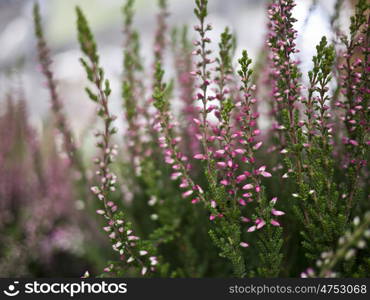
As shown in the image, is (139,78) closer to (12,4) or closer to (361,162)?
(361,162)

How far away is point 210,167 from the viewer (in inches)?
53.4

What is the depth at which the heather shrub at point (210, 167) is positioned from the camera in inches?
52.7

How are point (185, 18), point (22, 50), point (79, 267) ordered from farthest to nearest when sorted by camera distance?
point (22, 50) < point (185, 18) < point (79, 267)

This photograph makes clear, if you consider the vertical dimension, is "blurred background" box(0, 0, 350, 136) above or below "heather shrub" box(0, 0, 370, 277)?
above

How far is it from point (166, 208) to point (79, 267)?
157cm

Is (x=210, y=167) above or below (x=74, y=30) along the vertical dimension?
below

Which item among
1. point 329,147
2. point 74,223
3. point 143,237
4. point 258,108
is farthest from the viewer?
point 74,223

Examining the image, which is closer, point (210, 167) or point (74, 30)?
point (210, 167)

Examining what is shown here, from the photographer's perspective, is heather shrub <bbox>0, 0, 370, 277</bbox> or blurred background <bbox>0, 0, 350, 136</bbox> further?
blurred background <bbox>0, 0, 350, 136</bbox>

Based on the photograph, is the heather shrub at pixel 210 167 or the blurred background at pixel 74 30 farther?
the blurred background at pixel 74 30

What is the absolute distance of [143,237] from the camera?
7.49 feet

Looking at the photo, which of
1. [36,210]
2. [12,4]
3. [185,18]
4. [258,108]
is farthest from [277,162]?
[12,4]

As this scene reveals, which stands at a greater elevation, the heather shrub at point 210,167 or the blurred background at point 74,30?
the blurred background at point 74,30

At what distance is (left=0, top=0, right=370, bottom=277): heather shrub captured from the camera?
1.34 metres
